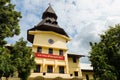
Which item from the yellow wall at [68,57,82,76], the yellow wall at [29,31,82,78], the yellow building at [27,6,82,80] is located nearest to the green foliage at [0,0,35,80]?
the yellow building at [27,6,82,80]

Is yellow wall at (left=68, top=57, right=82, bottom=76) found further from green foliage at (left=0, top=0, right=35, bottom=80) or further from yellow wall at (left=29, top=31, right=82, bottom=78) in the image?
green foliage at (left=0, top=0, right=35, bottom=80)

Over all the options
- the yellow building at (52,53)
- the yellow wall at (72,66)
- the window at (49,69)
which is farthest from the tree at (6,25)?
the yellow wall at (72,66)

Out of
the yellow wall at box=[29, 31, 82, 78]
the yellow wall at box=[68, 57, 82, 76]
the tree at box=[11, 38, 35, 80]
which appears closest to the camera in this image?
the tree at box=[11, 38, 35, 80]

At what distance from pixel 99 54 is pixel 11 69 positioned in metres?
11.1

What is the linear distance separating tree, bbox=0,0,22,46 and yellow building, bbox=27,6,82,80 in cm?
1478

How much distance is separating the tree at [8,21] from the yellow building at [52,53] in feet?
48.5

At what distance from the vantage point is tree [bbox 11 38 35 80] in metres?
22.2

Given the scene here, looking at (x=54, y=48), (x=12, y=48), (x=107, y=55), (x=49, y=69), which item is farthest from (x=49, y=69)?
(x=107, y=55)

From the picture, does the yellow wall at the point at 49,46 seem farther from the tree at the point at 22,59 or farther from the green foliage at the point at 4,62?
the green foliage at the point at 4,62

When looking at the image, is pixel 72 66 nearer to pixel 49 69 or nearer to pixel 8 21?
pixel 49 69

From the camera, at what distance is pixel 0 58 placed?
1673cm

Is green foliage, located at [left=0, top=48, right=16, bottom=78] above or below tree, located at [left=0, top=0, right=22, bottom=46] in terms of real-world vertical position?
below

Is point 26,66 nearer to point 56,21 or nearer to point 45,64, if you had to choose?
point 45,64

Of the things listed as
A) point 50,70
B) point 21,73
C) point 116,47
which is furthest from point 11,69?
point 50,70
